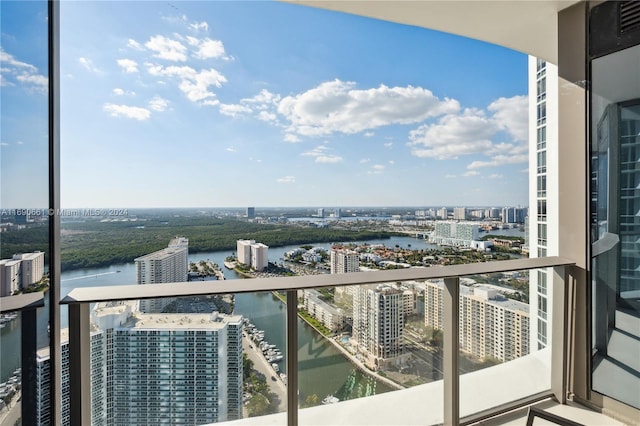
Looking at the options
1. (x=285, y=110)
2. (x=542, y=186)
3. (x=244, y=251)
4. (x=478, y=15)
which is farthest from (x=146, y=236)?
(x=285, y=110)

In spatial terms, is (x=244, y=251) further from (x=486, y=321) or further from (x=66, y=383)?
(x=486, y=321)

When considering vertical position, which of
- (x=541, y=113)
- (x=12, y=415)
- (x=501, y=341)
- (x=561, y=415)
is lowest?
(x=561, y=415)

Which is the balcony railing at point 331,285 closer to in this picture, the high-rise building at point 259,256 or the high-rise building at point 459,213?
the high-rise building at point 259,256

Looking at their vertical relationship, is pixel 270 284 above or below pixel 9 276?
below

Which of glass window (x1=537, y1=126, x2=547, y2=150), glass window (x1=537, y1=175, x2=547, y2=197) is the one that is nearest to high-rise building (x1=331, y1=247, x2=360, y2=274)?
glass window (x1=537, y1=175, x2=547, y2=197)

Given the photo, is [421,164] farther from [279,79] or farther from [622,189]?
[622,189]

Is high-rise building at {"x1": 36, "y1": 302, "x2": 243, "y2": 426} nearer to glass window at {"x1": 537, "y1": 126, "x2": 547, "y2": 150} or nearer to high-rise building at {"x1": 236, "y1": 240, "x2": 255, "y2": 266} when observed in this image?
high-rise building at {"x1": 236, "y1": 240, "x2": 255, "y2": 266}
